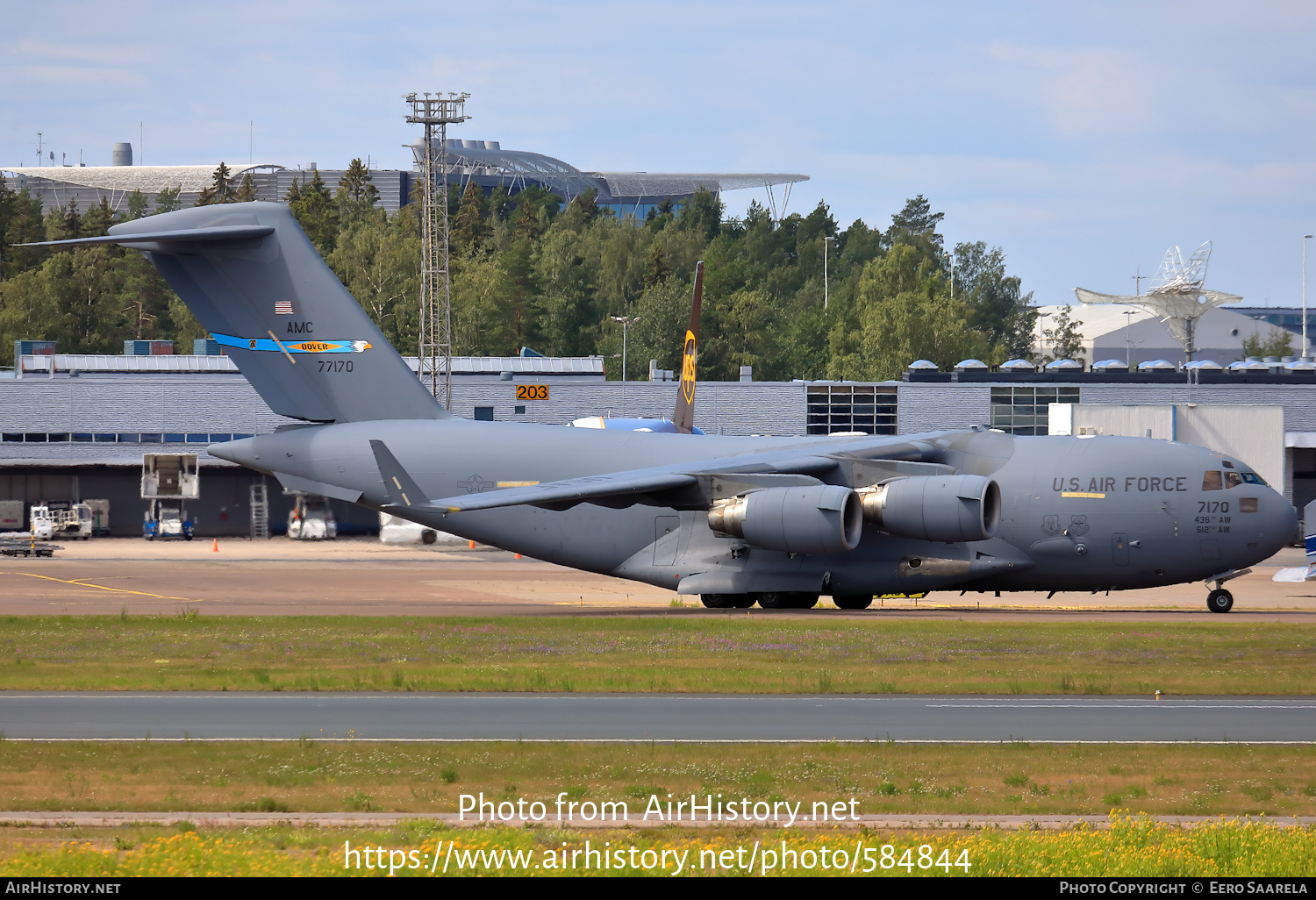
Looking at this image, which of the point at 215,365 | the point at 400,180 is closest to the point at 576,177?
the point at 400,180

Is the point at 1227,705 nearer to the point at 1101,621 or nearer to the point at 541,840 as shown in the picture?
the point at 1101,621

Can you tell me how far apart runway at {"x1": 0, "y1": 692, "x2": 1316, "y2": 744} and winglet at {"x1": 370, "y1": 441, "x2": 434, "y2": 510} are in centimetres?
815

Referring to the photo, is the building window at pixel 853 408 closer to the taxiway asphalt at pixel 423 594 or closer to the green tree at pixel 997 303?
the taxiway asphalt at pixel 423 594

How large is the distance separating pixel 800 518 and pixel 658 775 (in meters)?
13.8

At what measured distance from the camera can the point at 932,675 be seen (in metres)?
19.1

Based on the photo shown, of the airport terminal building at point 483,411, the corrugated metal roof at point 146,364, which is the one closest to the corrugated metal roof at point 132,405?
the airport terminal building at point 483,411

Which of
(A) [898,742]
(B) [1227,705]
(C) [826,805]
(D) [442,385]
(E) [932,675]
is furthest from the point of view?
(D) [442,385]

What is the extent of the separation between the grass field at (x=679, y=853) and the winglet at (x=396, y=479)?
1574 centimetres

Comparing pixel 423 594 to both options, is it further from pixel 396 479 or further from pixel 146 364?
pixel 146 364

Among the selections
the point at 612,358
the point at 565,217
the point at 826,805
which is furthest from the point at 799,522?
the point at 565,217

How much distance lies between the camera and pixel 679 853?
361 inches

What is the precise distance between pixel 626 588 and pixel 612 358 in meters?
77.6

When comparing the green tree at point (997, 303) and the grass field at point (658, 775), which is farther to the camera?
the green tree at point (997, 303)

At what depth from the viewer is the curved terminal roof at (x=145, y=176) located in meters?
158
